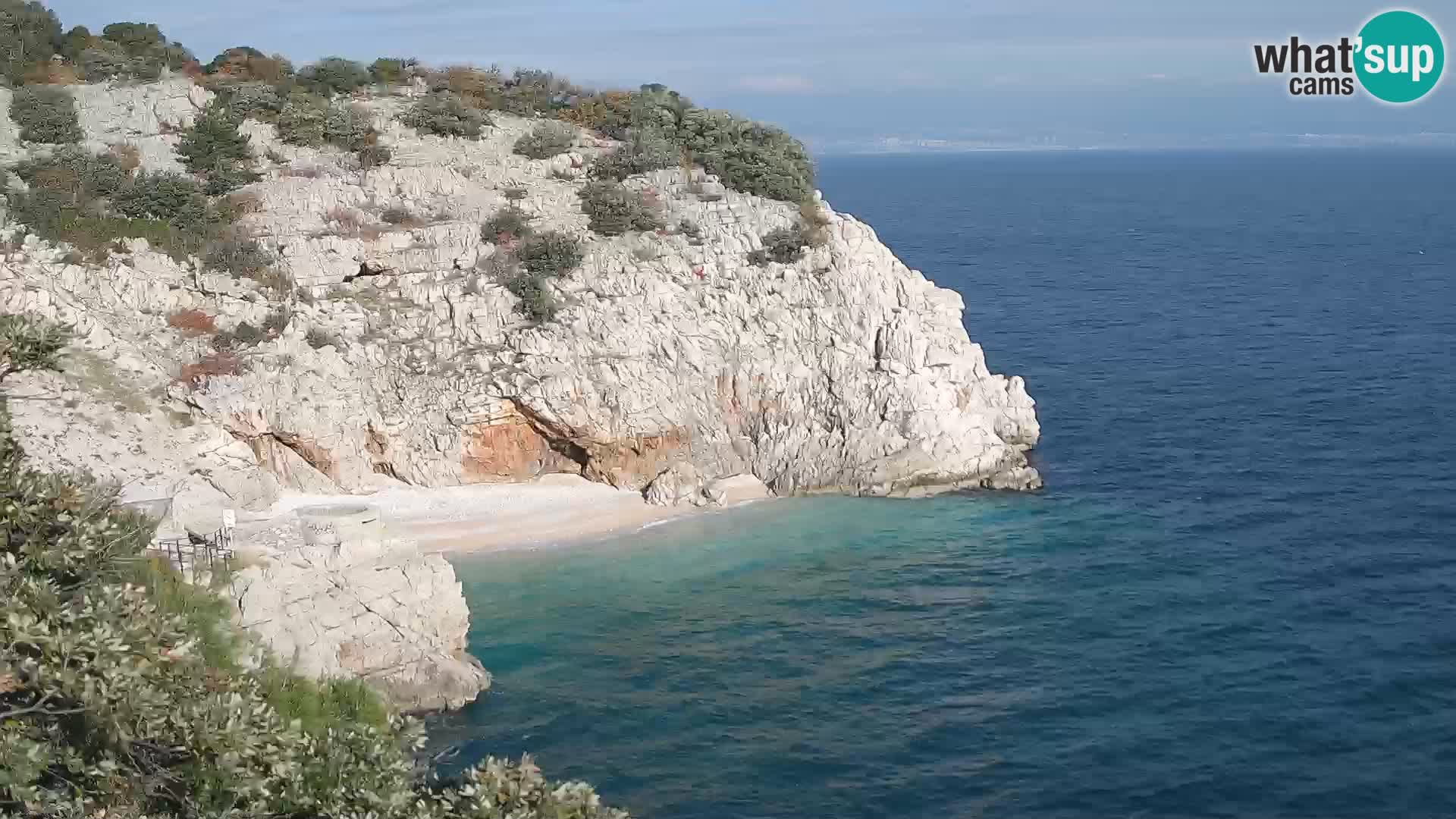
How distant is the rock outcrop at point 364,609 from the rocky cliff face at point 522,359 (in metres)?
9.30

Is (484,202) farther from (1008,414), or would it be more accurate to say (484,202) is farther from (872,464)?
(1008,414)

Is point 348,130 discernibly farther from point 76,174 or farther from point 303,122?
point 76,174

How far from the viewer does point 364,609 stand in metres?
26.7

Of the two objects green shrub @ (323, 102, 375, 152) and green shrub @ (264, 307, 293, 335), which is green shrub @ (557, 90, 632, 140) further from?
green shrub @ (264, 307, 293, 335)

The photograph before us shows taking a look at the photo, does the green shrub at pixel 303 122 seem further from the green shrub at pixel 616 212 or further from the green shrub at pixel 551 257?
the green shrub at pixel 616 212

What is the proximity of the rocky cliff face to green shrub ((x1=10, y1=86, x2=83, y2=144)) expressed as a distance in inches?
29.5

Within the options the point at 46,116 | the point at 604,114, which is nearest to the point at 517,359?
the point at 604,114

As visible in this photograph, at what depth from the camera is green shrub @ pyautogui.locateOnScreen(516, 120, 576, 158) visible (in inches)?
1869

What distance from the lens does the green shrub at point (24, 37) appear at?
160 ft

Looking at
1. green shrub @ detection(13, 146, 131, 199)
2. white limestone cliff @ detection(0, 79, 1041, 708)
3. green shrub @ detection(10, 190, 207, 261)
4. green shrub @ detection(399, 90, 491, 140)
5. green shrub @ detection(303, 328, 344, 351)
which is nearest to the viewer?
white limestone cliff @ detection(0, 79, 1041, 708)

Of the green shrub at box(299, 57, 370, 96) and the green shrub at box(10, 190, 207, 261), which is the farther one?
the green shrub at box(299, 57, 370, 96)

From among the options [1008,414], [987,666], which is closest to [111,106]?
[1008,414]

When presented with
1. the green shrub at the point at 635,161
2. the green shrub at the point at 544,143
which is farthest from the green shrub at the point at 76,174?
the green shrub at the point at 635,161

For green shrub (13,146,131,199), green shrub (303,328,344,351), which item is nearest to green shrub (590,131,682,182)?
green shrub (303,328,344,351)
